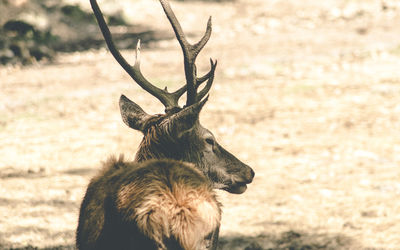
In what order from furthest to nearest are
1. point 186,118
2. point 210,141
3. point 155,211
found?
point 210,141 < point 186,118 < point 155,211

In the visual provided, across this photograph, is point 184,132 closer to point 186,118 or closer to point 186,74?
point 186,118

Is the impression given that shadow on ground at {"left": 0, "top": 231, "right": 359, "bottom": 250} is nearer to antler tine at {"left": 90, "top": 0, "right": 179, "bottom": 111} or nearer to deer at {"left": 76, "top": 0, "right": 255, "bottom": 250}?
antler tine at {"left": 90, "top": 0, "right": 179, "bottom": 111}

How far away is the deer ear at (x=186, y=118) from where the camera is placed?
408 centimetres

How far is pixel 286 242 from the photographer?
6191 mm

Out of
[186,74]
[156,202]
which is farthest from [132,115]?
[156,202]

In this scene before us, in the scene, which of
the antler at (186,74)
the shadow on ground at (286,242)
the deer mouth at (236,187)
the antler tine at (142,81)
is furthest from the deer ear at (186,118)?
the shadow on ground at (286,242)

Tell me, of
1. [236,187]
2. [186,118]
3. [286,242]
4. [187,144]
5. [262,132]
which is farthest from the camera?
[262,132]

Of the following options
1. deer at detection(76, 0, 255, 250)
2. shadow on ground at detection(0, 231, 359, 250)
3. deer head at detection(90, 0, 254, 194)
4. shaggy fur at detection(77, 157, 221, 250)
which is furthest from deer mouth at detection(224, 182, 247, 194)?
shaggy fur at detection(77, 157, 221, 250)

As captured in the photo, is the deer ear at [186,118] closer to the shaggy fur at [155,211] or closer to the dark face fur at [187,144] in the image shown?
the dark face fur at [187,144]

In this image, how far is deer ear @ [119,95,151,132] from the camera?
4880mm

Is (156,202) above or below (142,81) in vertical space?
below

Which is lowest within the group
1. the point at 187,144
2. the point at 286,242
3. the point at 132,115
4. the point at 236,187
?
the point at 286,242

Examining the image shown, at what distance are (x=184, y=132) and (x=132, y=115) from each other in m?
0.77

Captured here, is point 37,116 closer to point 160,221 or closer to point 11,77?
point 11,77
